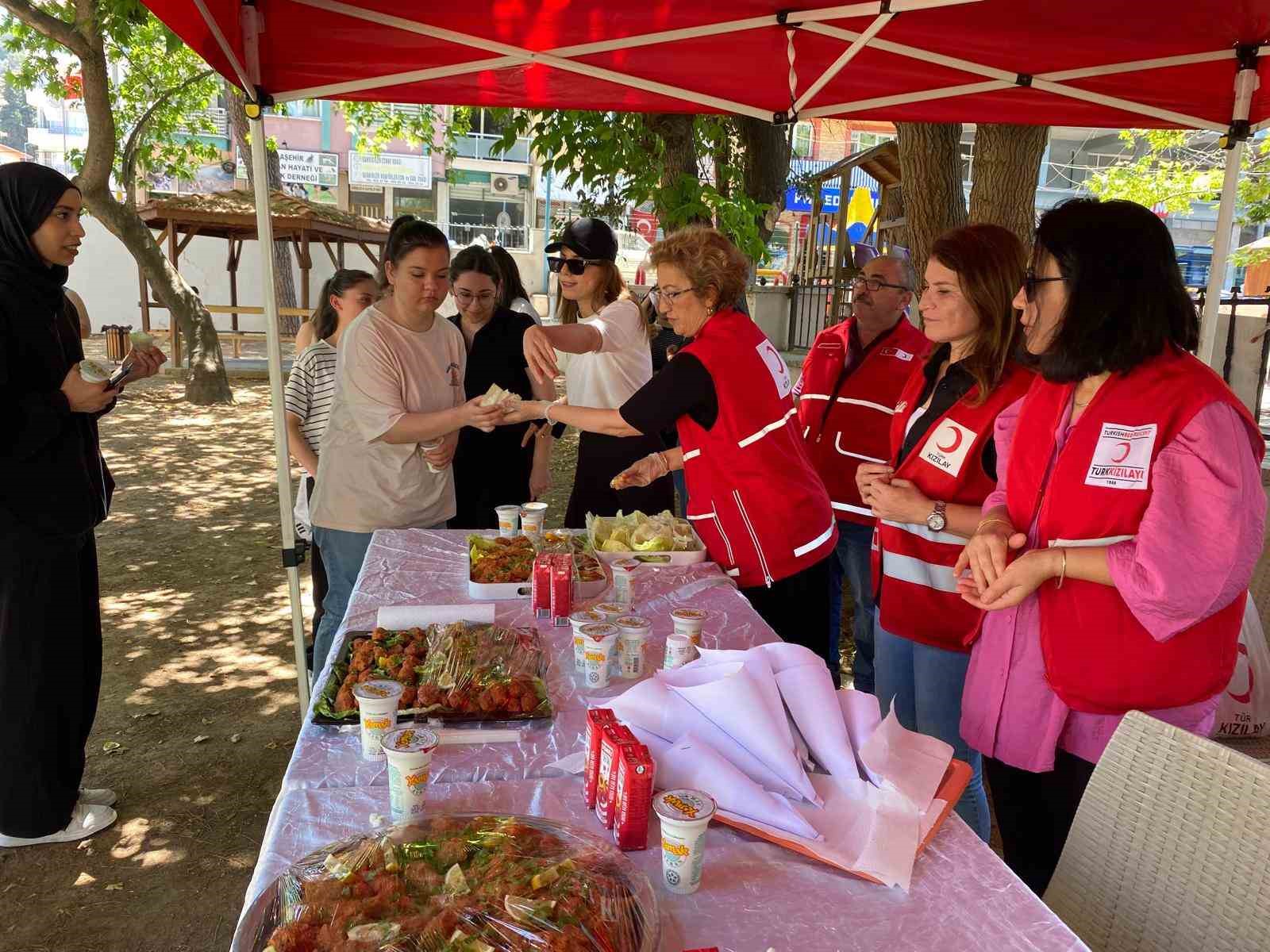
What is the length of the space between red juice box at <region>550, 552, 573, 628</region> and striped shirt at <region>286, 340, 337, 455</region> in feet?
6.11

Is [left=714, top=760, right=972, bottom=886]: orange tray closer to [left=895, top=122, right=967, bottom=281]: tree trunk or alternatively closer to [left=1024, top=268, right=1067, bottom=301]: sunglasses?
[left=1024, top=268, right=1067, bottom=301]: sunglasses

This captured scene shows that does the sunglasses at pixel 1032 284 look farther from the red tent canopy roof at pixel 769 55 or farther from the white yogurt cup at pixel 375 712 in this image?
the white yogurt cup at pixel 375 712

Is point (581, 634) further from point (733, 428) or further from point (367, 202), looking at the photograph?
point (367, 202)

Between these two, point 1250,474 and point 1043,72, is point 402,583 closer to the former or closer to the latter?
point 1250,474

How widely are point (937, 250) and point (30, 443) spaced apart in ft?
8.32

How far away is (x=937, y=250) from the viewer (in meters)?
2.37

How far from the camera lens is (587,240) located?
3.55 metres

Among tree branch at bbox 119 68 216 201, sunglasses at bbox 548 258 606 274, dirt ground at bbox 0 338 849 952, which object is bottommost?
dirt ground at bbox 0 338 849 952

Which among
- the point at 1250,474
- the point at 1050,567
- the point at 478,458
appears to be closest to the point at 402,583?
the point at 478,458

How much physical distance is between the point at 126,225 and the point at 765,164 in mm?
7650

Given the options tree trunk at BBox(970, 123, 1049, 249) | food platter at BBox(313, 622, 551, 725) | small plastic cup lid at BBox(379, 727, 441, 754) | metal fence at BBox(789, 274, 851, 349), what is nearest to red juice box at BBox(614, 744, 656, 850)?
small plastic cup lid at BBox(379, 727, 441, 754)

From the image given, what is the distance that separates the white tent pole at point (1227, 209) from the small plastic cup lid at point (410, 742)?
10.1 feet

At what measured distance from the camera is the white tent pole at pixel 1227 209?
324cm

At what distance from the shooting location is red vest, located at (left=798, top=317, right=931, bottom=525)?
3.54m
